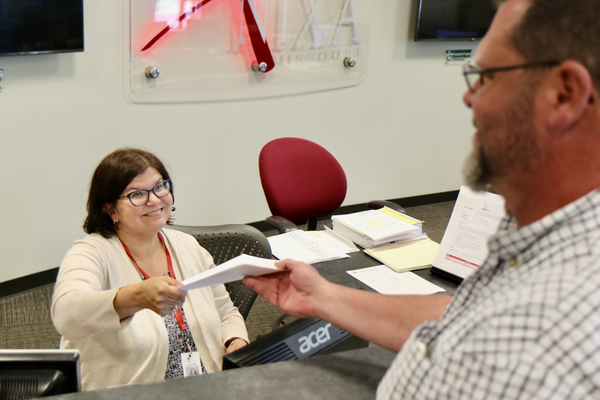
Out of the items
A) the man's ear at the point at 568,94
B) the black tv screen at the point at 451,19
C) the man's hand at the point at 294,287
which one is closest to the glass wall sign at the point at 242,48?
the black tv screen at the point at 451,19

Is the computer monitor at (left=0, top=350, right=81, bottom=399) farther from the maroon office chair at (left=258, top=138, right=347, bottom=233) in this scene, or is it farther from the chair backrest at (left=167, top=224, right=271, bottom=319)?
the maroon office chair at (left=258, top=138, right=347, bottom=233)

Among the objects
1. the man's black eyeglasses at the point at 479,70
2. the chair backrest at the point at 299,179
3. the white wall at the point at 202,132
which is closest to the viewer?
the man's black eyeglasses at the point at 479,70

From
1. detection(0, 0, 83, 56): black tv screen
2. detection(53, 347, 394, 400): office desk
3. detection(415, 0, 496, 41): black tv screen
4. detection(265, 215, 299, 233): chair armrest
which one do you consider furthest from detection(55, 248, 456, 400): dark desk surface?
detection(415, 0, 496, 41): black tv screen

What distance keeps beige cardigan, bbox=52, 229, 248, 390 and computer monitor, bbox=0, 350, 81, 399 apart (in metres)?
0.58

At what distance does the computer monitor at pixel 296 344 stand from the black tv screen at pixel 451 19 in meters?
3.80

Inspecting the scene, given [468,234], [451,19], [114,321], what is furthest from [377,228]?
[451,19]

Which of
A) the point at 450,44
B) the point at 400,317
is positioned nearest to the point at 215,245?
the point at 400,317

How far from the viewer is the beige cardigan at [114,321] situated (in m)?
1.55

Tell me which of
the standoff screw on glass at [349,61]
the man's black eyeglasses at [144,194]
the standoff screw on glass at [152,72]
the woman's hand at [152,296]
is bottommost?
the woman's hand at [152,296]

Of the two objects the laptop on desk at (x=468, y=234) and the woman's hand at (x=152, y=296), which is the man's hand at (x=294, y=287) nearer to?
the woman's hand at (x=152, y=296)

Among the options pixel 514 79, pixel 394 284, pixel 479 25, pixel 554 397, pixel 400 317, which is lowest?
pixel 394 284

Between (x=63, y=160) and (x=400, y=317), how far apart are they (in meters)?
2.65

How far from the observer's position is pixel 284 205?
2.99m

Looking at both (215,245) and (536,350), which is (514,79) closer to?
(536,350)
